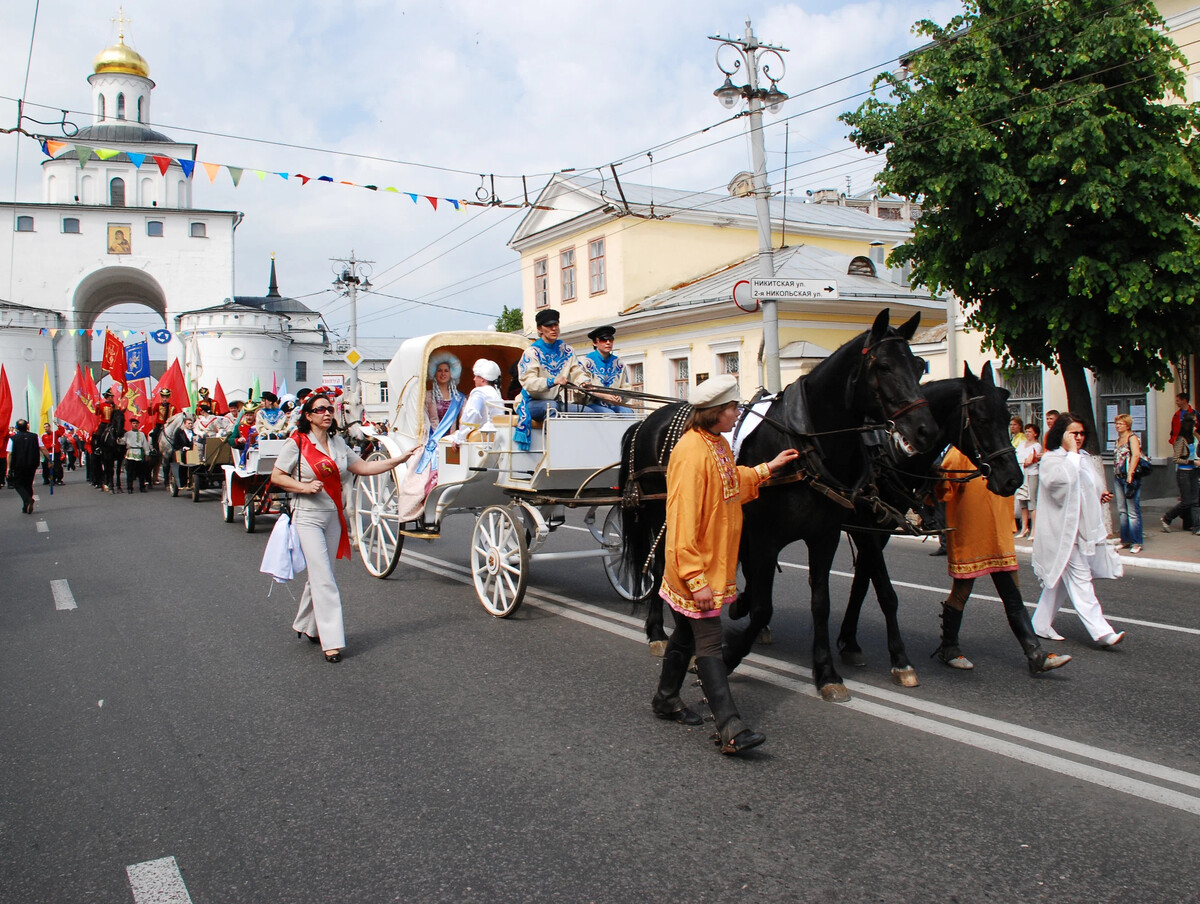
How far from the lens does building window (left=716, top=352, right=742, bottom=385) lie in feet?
90.0

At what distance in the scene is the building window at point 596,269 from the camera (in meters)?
33.0

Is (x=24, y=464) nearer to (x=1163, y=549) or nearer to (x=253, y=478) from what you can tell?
(x=253, y=478)

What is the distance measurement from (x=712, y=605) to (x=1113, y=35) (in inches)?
434

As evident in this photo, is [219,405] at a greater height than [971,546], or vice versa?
[219,405]

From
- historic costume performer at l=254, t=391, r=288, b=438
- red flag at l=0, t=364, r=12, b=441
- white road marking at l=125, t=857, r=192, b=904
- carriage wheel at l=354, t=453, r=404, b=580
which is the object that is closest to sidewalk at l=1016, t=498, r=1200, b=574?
carriage wheel at l=354, t=453, r=404, b=580

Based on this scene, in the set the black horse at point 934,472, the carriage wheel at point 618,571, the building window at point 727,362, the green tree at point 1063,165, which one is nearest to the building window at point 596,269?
the building window at point 727,362

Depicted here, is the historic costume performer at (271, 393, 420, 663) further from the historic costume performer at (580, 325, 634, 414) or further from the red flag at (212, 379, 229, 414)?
the red flag at (212, 379, 229, 414)

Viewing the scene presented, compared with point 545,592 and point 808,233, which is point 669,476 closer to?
point 545,592

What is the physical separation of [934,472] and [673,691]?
92.1 inches

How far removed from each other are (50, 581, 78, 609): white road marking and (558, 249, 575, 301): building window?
26.1 meters

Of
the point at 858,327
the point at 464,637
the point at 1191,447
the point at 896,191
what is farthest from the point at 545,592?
the point at 858,327

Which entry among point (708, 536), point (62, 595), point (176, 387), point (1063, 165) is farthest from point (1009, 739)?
point (176, 387)

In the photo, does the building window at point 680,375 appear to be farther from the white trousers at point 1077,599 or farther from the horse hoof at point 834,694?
the horse hoof at point 834,694

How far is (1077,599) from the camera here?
6578 millimetres
